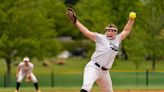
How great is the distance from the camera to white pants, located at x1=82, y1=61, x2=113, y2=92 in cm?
1181

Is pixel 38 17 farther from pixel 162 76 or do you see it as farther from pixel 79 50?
pixel 79 50

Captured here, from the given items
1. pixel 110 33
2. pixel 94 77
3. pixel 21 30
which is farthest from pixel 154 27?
pixel 94 77

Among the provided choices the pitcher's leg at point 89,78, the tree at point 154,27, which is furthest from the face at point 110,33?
the tree at point 154,27

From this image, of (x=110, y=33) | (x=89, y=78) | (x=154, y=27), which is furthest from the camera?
(x=154, y=27)

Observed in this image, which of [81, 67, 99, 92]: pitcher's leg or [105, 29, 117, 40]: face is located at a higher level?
Result: [105, 29, 117, 40]: face

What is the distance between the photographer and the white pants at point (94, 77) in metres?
11.8

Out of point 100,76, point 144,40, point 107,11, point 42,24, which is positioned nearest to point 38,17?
point 42,24

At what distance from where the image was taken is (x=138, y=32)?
36.3 metres

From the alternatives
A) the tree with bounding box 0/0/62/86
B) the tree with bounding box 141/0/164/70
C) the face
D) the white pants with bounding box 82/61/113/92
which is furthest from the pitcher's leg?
the tree with bounding box 141/0/164/70

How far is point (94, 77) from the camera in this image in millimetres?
11914

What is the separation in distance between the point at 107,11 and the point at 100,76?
976 inches

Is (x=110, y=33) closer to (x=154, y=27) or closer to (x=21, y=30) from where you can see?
(x=21, y=30)

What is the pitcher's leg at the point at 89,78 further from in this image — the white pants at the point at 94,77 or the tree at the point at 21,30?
the tree at the point at 21,30

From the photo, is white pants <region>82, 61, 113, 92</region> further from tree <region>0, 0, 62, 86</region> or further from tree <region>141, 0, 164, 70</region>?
tree <region>141, 0, 164, 70</region>
